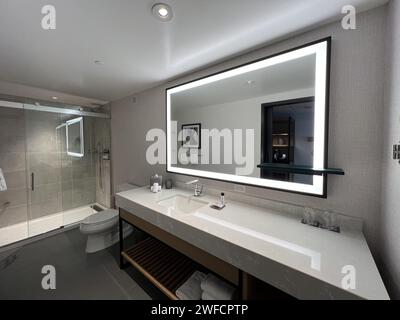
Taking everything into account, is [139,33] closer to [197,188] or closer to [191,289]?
[197,188]

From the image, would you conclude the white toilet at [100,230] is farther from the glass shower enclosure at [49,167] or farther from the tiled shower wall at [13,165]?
the tiled shower wall at [13,165]

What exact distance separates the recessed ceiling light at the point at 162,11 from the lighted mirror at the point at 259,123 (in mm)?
656

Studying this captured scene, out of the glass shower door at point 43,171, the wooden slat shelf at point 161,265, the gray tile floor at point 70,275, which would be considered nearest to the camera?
the wooden slat shelf at point 161,265

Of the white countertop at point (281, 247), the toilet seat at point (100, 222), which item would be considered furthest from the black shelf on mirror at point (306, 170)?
the toilet seat at point (100, 222)

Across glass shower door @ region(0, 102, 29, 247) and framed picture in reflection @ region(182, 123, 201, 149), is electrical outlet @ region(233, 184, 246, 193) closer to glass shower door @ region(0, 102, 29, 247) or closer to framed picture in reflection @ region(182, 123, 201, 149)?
framed picture in reflection @ region(182, 123, 201, 149)

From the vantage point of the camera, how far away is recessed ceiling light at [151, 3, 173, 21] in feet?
3.02

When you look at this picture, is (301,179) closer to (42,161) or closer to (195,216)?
(195,216)

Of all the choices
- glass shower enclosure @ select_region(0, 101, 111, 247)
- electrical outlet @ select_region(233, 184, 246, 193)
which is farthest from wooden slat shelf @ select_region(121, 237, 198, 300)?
glass shower enclosure @ select_region(0, 101, 111, 247)

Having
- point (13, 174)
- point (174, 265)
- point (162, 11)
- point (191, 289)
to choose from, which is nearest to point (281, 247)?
point (191, 289)

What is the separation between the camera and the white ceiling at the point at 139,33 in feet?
3.02

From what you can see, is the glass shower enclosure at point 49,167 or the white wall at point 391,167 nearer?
the white wall at point 391,167

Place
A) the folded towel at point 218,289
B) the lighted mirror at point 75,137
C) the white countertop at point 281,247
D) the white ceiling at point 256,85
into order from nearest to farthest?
the white countertop at point 281,247 → the folded towel at point 218,289 → the white ceiling at point 256,85 → the lighted mirror at point 75,137

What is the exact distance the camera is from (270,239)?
0.92 m

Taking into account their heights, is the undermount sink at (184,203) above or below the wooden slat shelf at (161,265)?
above
